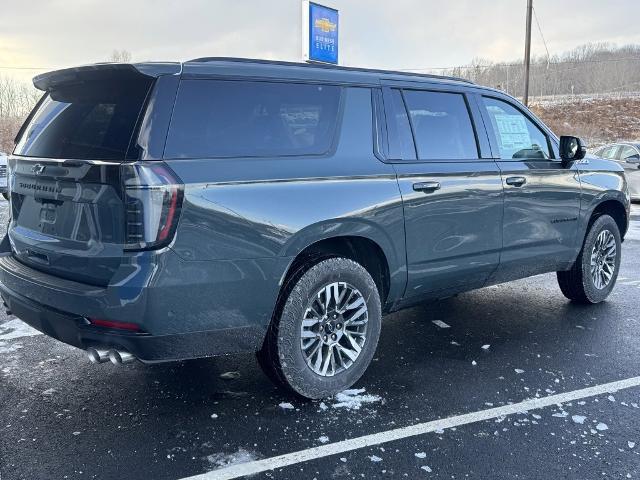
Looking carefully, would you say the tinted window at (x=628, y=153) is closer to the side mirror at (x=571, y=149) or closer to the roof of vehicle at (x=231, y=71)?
the side mirror at (x=571, y=149)

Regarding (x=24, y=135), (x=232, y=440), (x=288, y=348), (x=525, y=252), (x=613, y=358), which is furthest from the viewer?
(x=525, y=252)

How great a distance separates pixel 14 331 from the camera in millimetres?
4723

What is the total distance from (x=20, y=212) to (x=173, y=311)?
1281mm

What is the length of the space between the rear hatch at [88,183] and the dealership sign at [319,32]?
11.9 metres

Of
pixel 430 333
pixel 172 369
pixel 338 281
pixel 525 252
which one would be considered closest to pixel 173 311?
pixel 338 281

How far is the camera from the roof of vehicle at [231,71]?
115 inches

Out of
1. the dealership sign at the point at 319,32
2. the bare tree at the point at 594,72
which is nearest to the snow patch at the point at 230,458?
the dealership sign at the point at 319,32

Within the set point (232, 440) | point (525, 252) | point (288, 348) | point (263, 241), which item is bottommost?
point (232, 440)

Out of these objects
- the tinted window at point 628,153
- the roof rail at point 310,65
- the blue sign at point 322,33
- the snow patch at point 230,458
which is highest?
the blue sign at point 322,33

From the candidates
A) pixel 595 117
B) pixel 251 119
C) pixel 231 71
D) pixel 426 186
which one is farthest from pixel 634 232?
pixel 595 117

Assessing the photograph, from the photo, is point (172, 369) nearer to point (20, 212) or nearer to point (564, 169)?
point (20, 212)

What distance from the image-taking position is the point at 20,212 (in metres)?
3.42

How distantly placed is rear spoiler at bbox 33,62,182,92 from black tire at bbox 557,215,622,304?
13.2 ft

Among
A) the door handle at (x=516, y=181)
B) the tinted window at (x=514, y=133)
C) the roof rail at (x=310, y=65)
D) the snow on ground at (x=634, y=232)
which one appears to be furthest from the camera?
the snow on ground at (x=634, y=232)
